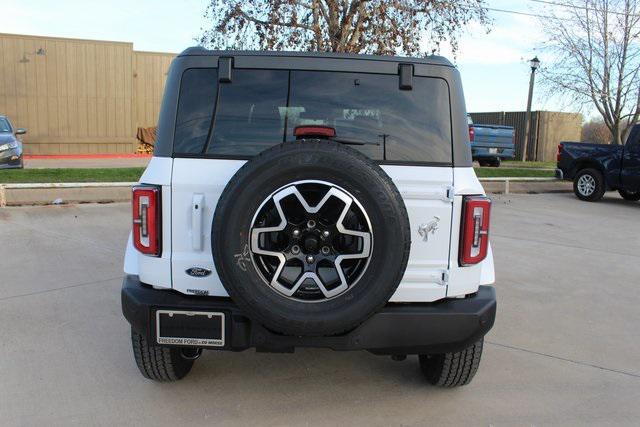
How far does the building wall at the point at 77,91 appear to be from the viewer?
2227cm

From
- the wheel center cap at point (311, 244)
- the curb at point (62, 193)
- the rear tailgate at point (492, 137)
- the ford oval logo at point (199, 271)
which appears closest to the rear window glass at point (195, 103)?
the ford oval logo at point (199, 271)

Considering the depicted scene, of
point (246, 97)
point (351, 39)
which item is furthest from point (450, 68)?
point (351, 39)

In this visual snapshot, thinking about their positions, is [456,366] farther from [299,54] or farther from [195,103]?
[195,103]

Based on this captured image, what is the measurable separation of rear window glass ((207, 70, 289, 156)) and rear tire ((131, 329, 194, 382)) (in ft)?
3.98

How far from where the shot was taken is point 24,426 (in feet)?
9.77

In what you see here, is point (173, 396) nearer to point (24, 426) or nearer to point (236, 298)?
point (24, 426)

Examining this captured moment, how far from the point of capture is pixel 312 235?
2693mm

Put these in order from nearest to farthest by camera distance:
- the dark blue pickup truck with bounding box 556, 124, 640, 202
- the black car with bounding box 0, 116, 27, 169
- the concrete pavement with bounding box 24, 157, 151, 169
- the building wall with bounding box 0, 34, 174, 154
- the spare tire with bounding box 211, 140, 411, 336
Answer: the spare tire with bounding box 211, 140, 411, 336 → the dark blue pickup truck with bounding box 556, 124, 640, 202 → the black car with bounding box 0, 116, 27, 169 → the concrete pavement with bounding box 24, 157, 151, 169 → the building wall with bounding box 0, 34, 174, 154

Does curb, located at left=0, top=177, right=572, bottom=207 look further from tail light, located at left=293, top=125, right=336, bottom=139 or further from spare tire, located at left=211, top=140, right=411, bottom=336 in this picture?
spare tire, located at left=211, top=140, right=411, bottom=336

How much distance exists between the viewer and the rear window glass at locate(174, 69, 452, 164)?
2.99 metres

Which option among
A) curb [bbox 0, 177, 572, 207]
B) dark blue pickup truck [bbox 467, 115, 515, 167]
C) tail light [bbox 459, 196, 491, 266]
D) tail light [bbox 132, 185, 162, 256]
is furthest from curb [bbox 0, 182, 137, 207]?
dark blue pickup truck [bbox 467, 115, 515, 167]

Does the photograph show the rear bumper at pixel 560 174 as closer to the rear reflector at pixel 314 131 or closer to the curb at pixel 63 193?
the curb at pixel 63 193

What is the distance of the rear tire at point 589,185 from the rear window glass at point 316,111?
35.5 ft

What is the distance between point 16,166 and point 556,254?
11211 millimetres
